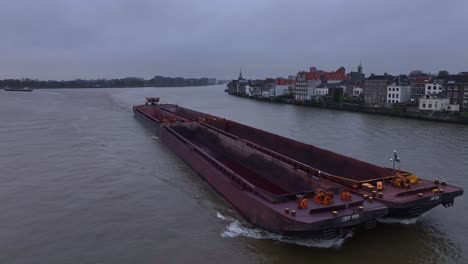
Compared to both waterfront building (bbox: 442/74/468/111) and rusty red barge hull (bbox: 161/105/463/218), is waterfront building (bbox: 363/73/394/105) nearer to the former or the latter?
waterfront building (bbox: 442/74/468/111)

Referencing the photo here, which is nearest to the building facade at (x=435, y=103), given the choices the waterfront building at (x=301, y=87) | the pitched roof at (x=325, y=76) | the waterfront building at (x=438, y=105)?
the waterfront building at (x=438, y=105)

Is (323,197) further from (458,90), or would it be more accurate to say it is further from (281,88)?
(281,88)

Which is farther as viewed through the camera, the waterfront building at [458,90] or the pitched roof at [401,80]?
the pitched roof at [401,80]

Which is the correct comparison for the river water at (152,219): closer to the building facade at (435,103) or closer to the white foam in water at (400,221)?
the white foam in water at (400,221)

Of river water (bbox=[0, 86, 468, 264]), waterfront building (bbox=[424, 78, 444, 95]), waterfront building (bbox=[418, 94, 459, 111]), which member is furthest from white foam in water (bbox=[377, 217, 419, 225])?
waterfront building (bbox=[424, 78, 444, 95])

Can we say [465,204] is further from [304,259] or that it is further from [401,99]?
[401,99]
